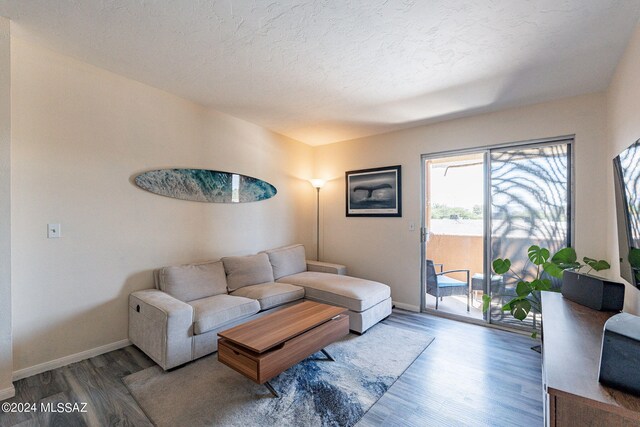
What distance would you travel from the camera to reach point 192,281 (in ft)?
9.20

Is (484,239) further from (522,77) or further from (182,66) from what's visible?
(182,66)

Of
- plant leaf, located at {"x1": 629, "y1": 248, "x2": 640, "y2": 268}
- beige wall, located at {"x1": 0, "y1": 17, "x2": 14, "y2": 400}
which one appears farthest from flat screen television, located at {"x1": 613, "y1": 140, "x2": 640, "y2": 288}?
beige wall, located at {"x1": 0, "y1": 17, "x2": 14, "y2": 400}

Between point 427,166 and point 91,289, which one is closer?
point 91,289

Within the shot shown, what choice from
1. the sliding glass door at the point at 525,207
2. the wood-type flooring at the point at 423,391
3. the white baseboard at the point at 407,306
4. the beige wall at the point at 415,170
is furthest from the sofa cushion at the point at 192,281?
the sliding glass door at the point at 525,207

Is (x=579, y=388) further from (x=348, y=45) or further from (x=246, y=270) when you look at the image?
(x=246, y=270)

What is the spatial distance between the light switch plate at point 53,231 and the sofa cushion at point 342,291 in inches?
88.7

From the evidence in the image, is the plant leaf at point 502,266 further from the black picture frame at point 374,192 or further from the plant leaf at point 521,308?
the black picture frame at point 374,192

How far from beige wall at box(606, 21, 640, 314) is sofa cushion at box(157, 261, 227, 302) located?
135 inches

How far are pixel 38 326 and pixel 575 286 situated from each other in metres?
4.15

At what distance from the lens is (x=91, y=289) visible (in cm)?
242

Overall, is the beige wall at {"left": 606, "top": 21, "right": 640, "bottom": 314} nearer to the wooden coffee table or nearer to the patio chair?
the patio chair

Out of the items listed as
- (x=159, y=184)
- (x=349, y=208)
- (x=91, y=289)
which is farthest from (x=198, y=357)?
(x=349, y=208)

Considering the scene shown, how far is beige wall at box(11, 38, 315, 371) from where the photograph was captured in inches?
83.4

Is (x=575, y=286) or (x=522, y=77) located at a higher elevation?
(x=522, y=77)
